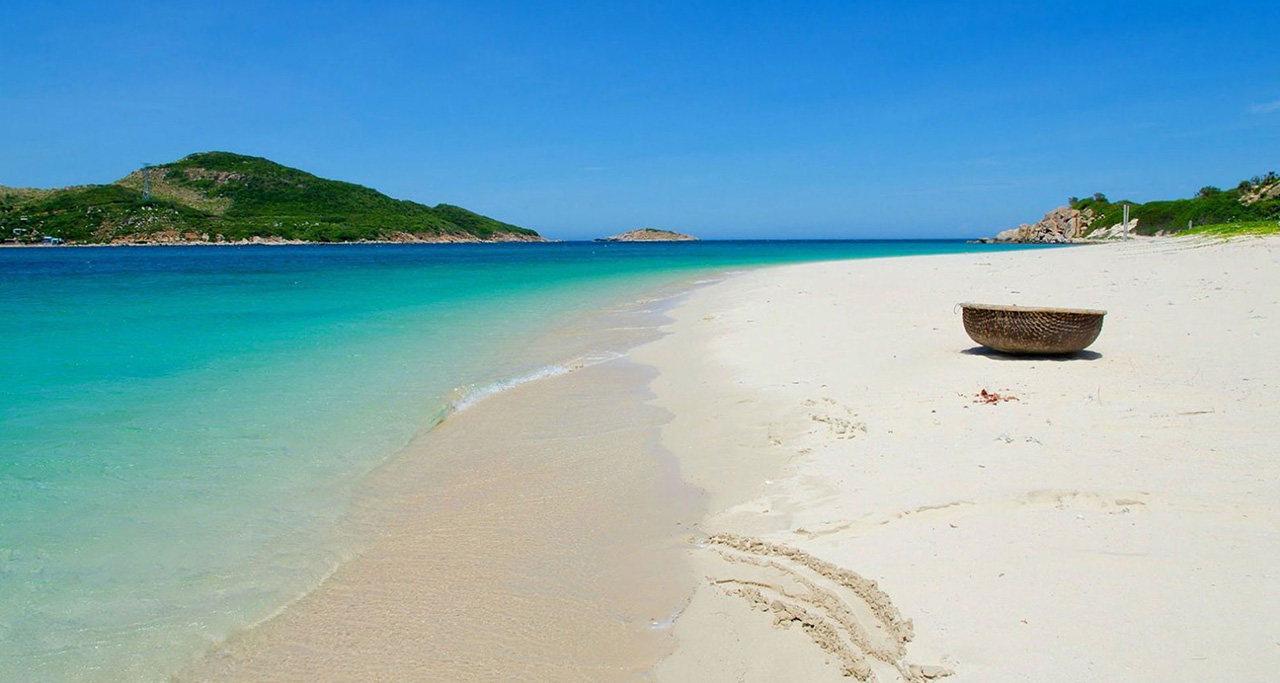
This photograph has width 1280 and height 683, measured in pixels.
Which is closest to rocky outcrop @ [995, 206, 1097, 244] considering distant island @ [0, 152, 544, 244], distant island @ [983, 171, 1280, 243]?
distant island @ [983, 171, 1280, 243]

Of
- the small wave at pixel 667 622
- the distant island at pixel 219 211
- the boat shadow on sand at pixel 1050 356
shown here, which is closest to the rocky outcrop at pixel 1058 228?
the boat shadow on sand at pixel 1050 356

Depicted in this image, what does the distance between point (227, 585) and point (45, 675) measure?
2.75 ft

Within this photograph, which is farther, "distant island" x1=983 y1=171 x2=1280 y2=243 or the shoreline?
"distant island" x1=983 y1=171 x2=1280 y2=243

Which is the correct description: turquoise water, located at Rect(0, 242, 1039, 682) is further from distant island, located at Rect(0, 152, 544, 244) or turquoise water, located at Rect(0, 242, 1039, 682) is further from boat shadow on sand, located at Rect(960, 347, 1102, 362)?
distant island, located at Rect(0, 152, 544, 244)

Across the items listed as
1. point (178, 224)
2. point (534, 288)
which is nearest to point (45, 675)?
point (534, 288)

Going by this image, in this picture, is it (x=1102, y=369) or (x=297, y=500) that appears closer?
(x=297, y=500)

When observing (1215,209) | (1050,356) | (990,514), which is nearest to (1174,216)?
(1215,209)

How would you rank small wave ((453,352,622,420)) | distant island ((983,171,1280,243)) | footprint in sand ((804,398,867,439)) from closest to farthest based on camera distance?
footprint in sand ((804,398,867,439))
small wave ((453,352,622,420))
distant island ((983,171,1280,243))

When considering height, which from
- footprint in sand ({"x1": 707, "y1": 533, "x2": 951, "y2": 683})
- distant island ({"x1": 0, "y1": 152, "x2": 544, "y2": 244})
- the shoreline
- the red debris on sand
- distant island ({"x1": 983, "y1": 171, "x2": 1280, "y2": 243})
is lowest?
the shoreline

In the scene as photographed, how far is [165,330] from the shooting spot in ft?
48.2

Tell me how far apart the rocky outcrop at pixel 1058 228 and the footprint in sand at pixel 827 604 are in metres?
79.9

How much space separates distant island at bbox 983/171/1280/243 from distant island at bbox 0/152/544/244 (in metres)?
94.6

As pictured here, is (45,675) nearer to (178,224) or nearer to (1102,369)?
(1102,369)

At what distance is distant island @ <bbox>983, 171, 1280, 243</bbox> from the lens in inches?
1487
